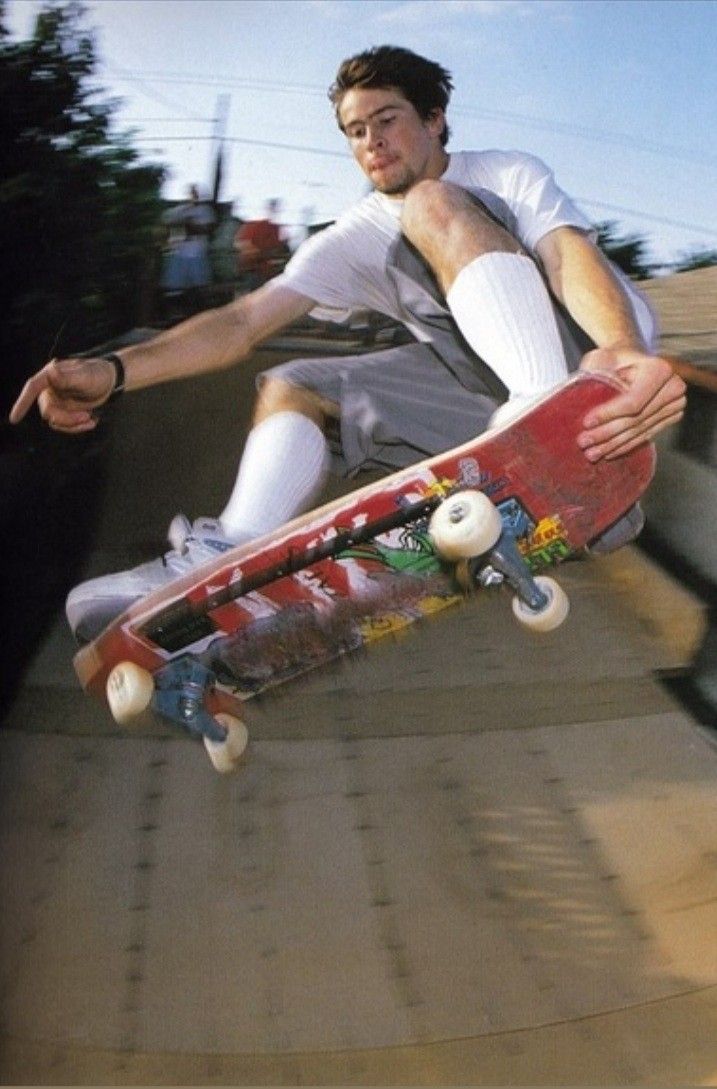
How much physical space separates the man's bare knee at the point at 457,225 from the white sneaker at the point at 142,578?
55cm

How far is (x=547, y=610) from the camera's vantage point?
2422 mm

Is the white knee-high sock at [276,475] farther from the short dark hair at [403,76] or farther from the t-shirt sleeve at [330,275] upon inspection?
the short dark hair at [403,76]

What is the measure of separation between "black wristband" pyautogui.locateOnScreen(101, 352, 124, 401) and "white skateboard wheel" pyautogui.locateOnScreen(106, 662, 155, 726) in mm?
421

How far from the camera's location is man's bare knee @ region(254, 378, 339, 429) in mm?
2510

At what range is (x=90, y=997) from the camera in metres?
2.52

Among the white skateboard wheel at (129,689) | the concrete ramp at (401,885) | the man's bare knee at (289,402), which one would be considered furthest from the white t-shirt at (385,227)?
the white skateboard wheel at (129,689)

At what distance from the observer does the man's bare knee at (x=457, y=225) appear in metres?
2.41

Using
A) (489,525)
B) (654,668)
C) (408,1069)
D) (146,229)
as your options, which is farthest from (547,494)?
(408,1069)

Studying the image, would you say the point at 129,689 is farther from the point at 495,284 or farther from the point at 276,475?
the point at 495,284

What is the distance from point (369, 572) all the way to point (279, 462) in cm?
23

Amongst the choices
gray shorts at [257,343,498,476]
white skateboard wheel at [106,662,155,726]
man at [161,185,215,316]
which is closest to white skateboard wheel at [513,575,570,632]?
gray shorts at [257,343,498,476]

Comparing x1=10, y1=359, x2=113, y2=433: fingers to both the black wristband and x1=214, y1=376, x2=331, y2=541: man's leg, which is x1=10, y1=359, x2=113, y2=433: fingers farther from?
x1=214, y1=376, x2=331, y2=541: man's leg

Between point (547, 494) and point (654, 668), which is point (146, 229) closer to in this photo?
point (547, 494)

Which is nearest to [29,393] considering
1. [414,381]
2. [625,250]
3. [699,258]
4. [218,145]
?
Result: [218,145]
